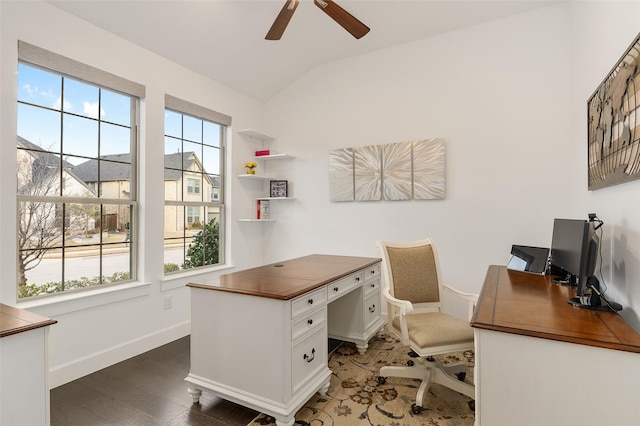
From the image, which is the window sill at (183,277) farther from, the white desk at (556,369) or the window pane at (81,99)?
the white desk at (556,369)

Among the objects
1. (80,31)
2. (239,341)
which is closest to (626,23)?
(239,341)

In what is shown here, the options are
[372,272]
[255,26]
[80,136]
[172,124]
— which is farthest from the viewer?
[172,124]

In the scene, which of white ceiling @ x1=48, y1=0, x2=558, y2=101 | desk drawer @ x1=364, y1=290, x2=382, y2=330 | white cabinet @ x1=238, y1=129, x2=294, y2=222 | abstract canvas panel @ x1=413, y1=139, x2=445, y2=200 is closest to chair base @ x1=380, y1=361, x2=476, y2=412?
desk drawer @ x1=364, y1=290, x2=382, y2=330

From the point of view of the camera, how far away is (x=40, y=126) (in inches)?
95.4

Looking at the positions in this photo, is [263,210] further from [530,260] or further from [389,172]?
[530,260]

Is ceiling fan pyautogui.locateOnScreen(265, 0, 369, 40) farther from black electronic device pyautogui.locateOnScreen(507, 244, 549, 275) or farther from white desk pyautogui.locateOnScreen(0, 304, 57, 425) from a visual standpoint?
white desk pyautogui.locateOnScreen(0, 304, 57, 425)

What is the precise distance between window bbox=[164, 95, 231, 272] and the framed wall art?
3438mm

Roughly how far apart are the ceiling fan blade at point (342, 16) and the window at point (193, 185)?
6.01ft

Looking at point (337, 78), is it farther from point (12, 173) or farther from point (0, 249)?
point (0, 249)

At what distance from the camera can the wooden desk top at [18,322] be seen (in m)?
1.30

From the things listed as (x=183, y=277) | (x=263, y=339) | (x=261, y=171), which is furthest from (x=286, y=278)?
(x=261, y=171)

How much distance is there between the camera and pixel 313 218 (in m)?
4.14

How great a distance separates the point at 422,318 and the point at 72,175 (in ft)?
9.60

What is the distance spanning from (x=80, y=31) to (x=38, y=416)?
264 centimetres
